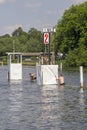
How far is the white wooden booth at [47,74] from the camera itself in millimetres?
48562

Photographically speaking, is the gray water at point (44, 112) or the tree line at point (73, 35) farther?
the tree line at point (73, 35)

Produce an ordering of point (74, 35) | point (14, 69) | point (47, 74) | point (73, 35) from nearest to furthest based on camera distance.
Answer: point (47, 74)
point (14, 69)
point (73, 35)
point (74, 35)

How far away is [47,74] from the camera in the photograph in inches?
1927

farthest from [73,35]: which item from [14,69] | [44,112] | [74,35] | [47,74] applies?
[44,112]

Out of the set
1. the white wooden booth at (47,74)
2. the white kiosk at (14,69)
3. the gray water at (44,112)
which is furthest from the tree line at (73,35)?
the gray water at (44,112)

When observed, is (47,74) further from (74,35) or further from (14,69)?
(74,35)

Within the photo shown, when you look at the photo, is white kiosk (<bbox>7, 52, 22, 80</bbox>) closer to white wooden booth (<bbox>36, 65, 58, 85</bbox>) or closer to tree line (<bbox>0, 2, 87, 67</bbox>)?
white wooden booth (<bbox>36, 65, 58, 85</bbox>)

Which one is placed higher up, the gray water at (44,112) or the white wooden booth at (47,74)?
the white wooden booth at (47,74)

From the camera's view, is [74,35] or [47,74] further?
[74,35]

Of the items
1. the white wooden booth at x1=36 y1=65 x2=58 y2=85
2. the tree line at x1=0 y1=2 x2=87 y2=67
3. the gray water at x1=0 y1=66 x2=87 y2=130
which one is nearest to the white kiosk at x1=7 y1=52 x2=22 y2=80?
the white wooden booth at x1=36 y1=65 x2=58 y2=85

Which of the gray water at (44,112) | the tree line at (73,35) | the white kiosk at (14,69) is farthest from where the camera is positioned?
the tree line at (73,35)

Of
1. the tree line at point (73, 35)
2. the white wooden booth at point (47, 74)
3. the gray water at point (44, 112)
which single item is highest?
the tree line at point (73, 35)

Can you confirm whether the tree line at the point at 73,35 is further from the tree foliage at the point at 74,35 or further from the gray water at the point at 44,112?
the gray water at the point at 44,112

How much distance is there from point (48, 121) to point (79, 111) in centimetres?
420
